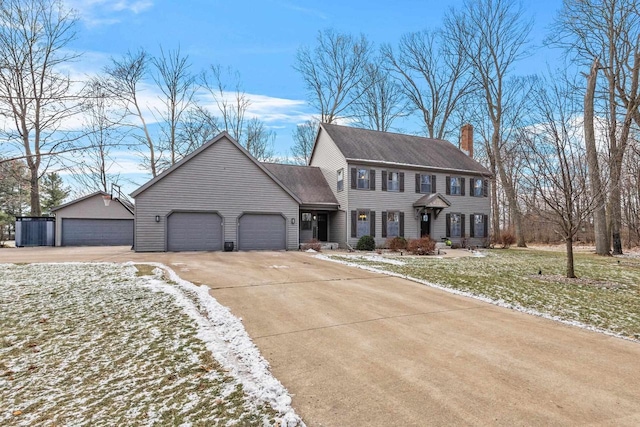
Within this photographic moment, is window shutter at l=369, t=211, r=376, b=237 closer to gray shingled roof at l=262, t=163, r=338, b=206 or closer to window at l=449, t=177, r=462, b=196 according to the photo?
gray shingled roof at l=262, t=163, r=338, b=206

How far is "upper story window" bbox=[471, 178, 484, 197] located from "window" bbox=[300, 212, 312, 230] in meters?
11.8

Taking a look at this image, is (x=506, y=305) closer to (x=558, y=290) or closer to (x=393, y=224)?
(x=558, y=290)

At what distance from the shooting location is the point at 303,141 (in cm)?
3438

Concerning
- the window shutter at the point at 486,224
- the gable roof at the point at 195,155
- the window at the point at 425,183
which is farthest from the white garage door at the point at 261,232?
the window shutter at the point at 486,224

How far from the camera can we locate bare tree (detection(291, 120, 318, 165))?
33.7m

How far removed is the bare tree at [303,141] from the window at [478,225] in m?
17.1

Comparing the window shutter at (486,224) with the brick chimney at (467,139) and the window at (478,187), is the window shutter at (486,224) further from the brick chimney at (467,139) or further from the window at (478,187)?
the brick chimney at (467,139)

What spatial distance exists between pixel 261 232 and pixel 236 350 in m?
14.0

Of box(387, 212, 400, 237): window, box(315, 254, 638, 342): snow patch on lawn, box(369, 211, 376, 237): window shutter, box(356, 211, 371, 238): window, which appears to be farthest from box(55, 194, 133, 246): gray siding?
box(315, 254, 638, 342): snow patch on lawn

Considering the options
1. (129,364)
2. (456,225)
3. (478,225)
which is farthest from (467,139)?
(129,364)

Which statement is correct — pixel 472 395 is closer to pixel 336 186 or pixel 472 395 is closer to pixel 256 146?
pixel 336 186

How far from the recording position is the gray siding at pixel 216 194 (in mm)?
15867

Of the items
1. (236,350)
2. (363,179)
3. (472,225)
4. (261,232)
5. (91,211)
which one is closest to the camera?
(236,350)

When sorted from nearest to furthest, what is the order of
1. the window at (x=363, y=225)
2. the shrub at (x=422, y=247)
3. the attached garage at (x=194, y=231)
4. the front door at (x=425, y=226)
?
the attached garage at (x=194, y=231), the shrub at (x=422, y=247), the window at (x=363, y=225), the front door at (x=425, y=226)
